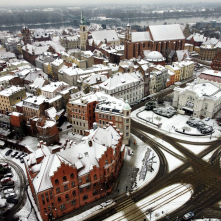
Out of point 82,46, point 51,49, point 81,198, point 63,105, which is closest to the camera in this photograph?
point 81,198

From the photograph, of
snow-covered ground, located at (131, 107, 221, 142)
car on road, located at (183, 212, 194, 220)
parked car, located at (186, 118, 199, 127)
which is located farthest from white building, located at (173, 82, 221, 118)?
car on road, located at (183, 212, 194, 220)

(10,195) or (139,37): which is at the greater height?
(139,37)

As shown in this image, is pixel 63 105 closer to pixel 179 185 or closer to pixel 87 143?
pixel 87 143

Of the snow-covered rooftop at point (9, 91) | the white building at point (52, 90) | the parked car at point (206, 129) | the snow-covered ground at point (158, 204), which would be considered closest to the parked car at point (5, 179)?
the snow-covered ground at point (158, 204)

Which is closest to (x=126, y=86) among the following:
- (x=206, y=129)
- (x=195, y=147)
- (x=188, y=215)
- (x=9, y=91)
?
(x=206, y=129)

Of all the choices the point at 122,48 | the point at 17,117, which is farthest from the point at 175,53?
the point at 17,117

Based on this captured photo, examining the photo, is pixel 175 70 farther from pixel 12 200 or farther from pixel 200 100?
pixel 12 200

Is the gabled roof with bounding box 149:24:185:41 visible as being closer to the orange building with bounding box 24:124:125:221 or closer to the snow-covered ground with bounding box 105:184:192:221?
the orange building with bounding box 24:124:125:221
